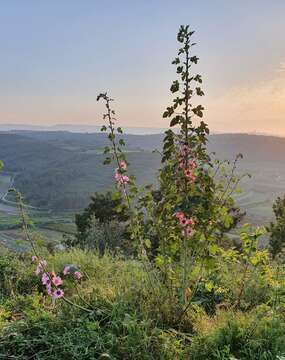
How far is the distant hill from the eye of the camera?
7512cm

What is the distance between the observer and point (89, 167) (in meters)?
119

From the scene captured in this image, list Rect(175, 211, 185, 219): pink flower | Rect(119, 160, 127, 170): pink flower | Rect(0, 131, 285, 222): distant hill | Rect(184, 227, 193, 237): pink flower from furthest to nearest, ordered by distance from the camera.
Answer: Rect(0, 131, 285, 222): distant hill → Rect(119, 160, 127, 170): pink flower → Rect(184, 227, 193, 237): pink flower → Rect(175, 211, 185, 219): pink flower

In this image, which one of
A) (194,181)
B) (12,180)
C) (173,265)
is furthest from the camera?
(12,180)

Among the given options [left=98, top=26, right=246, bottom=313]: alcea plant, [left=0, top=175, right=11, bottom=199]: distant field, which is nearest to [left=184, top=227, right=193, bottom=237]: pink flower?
[left=98, top=26, right=246, bottom=313]: alcea plant

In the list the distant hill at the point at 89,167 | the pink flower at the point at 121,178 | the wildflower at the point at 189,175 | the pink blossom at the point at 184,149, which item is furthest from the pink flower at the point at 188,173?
the distant hill at the point at 89,167

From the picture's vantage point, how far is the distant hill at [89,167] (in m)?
75.1

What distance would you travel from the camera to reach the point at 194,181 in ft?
9.96

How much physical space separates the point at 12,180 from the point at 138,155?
3634 cm

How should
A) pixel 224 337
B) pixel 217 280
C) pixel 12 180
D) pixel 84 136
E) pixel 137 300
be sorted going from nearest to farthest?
pixel 224 337 < pixel 137 300 < pixel 217 280 < pixel 12 180 < pixel 84 136

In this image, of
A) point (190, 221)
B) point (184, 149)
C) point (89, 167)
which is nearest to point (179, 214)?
point (190, 221)

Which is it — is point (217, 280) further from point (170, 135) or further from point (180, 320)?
point (170, 135)

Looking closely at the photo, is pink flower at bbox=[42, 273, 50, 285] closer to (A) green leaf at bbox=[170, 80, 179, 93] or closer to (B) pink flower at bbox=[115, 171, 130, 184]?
(B) pink flower at bbox=[115, 171, 130, 184]

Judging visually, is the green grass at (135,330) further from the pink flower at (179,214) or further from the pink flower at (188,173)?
the pink flower at (188,173)

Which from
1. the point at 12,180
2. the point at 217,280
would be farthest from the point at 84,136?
the point at 217,280
